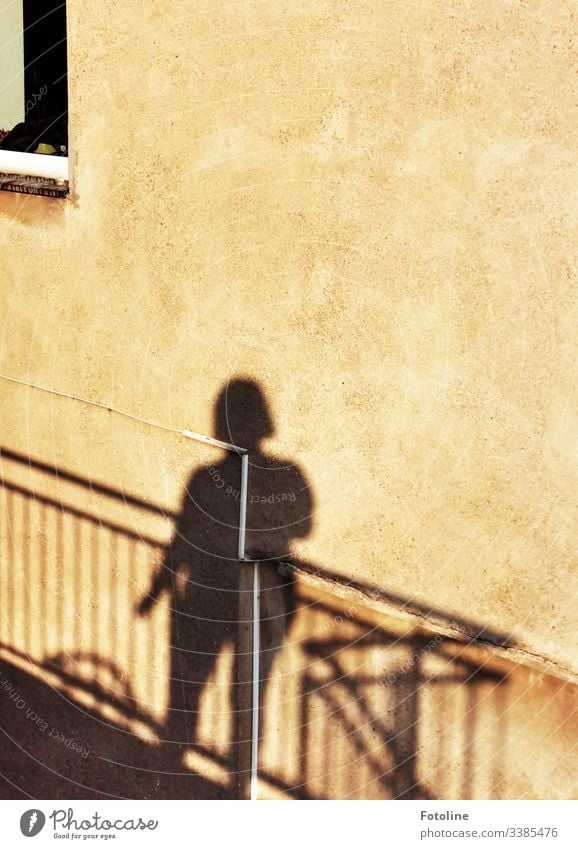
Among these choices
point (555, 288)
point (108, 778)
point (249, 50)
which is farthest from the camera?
point (108, 778)

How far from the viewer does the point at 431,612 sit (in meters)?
7.75

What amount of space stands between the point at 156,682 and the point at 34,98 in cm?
697

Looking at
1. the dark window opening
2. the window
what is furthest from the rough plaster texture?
the dark window opening

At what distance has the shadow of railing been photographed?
794 cm

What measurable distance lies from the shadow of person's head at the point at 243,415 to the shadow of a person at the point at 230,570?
1 centimetres

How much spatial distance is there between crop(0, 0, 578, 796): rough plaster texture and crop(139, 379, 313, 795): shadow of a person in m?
0.20

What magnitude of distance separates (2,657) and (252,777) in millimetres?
3247

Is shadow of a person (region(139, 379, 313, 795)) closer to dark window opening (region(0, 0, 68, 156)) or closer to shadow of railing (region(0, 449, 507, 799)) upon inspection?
shadow of railing (region(0, 449, 507, 799))

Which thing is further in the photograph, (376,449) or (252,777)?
(252,777)

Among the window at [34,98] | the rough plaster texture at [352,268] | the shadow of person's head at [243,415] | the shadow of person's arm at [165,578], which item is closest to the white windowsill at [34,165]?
the window at [34,98]

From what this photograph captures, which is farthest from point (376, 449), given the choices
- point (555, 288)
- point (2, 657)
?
point (2, 657)

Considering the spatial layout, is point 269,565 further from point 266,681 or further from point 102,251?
point 102,251

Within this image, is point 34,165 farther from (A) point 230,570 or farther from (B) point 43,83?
(A) point 230,570

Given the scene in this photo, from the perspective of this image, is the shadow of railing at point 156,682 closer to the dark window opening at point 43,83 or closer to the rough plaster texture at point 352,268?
the rough plaster texture at point 352,268
